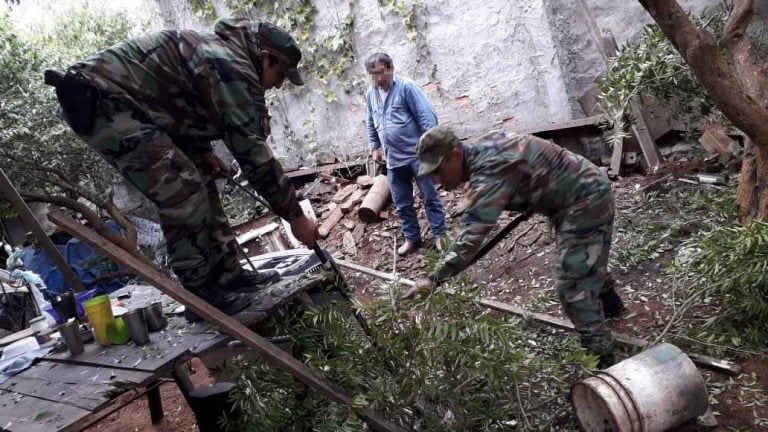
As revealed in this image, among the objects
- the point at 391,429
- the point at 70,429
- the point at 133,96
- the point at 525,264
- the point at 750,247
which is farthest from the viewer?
the point at 525,264

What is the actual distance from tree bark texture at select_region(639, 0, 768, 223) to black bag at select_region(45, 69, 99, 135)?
134 inches

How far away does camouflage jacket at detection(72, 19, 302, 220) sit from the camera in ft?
9.46

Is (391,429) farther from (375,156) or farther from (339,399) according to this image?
(375,156)

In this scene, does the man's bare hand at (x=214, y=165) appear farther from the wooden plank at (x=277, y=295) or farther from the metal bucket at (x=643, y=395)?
the metal bucket at (x=643, y=395)

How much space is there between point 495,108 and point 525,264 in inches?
117

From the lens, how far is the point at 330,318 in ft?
10.00

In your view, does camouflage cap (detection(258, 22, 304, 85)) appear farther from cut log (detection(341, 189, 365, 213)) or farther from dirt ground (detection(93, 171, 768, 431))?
cut log (detection(341, 189, 365, 213))

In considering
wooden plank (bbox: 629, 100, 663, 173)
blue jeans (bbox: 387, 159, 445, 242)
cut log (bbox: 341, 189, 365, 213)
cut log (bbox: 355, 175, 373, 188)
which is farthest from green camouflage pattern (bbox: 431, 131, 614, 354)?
cut log (bbox: 355, 175, 373, 188)

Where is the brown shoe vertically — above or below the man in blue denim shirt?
below

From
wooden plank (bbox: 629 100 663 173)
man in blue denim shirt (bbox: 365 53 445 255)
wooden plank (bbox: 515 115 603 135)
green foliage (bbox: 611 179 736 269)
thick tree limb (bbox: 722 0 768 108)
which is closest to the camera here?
thick tree limb (bbox: 722 0 768 108)

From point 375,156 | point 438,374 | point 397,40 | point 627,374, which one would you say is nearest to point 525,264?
point 375,156

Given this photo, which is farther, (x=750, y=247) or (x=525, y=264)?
(x=525, y=264)

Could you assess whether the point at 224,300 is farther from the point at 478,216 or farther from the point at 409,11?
the point at 409,11

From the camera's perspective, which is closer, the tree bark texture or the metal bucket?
the metal bucket
